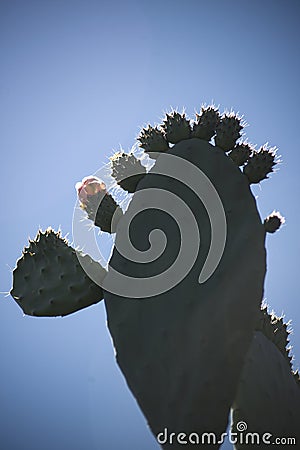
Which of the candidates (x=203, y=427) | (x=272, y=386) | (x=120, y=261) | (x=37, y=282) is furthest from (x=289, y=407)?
(x=37, y=282)

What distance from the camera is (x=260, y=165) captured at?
5.62 ft

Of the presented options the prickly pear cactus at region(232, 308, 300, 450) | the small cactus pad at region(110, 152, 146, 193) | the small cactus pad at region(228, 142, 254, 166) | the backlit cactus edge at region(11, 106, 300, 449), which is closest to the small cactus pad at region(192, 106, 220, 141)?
the backlit cactus edge at region(11, 106, 300, 449)

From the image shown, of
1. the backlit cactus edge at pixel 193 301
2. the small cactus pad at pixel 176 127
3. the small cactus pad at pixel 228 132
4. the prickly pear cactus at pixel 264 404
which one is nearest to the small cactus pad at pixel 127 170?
the backlit cactus edge at pixel 193 301

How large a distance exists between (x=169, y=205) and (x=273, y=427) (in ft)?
2.78

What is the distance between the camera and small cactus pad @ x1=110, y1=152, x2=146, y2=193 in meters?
1.82

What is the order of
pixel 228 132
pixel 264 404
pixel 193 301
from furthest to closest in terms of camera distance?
pixel 228 132
pixel 264 404
pixel 193 301

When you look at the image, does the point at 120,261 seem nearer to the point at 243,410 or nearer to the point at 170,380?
the point at 170,380

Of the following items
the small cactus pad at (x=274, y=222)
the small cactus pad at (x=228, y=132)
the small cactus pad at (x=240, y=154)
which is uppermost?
the small cactus pad at (x=228, y=132)

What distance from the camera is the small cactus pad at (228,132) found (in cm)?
174

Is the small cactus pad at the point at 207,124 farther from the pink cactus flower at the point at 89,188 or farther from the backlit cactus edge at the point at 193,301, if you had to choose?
the pink cactus flower at the point at 89,188

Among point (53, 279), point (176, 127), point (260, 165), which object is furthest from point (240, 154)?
point (53, 279)

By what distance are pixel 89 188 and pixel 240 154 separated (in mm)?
589

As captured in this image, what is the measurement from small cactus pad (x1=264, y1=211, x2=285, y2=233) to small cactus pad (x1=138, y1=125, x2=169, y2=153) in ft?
1.56

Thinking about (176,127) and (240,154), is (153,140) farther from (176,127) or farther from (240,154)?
(240,154)
